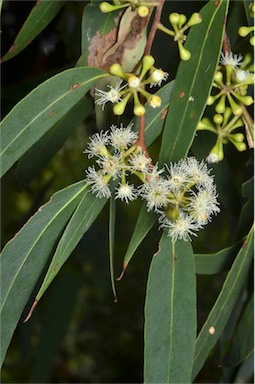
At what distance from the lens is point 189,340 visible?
110 centimetres

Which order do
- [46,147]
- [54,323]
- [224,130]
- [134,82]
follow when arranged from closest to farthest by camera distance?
1. [134,82]
2. [224,130]
3. [46,147]
4. [54,323]

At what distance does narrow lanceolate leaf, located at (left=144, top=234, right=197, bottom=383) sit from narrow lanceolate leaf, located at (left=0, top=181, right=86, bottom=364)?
148 mm

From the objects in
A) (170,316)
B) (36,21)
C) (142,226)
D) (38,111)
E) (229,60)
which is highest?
(36,21)

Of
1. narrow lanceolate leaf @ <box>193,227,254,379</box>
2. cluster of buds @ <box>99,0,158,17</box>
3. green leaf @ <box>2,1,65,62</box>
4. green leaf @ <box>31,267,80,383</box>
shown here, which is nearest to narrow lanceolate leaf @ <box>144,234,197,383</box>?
narrow lanceolate leaf @ <box>193,227,254,379</box>

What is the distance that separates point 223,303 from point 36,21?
0.56 m

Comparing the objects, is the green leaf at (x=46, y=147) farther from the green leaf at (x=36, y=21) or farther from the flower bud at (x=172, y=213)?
the flower bud at (x=172, y=213)

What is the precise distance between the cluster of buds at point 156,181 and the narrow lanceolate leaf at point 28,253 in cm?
8

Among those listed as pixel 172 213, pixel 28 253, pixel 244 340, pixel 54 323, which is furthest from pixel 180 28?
pixel 54 323

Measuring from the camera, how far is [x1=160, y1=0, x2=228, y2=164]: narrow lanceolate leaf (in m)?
1.07

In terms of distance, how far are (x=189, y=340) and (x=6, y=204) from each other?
124 centimetres

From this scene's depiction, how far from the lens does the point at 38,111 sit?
1064 mm

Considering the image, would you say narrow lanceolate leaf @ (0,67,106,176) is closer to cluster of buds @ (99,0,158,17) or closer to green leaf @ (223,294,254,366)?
cluster of buds @ (99,0,158,17)

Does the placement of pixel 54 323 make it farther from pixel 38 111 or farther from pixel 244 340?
pixel 38 111

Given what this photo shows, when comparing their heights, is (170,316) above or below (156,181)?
below
